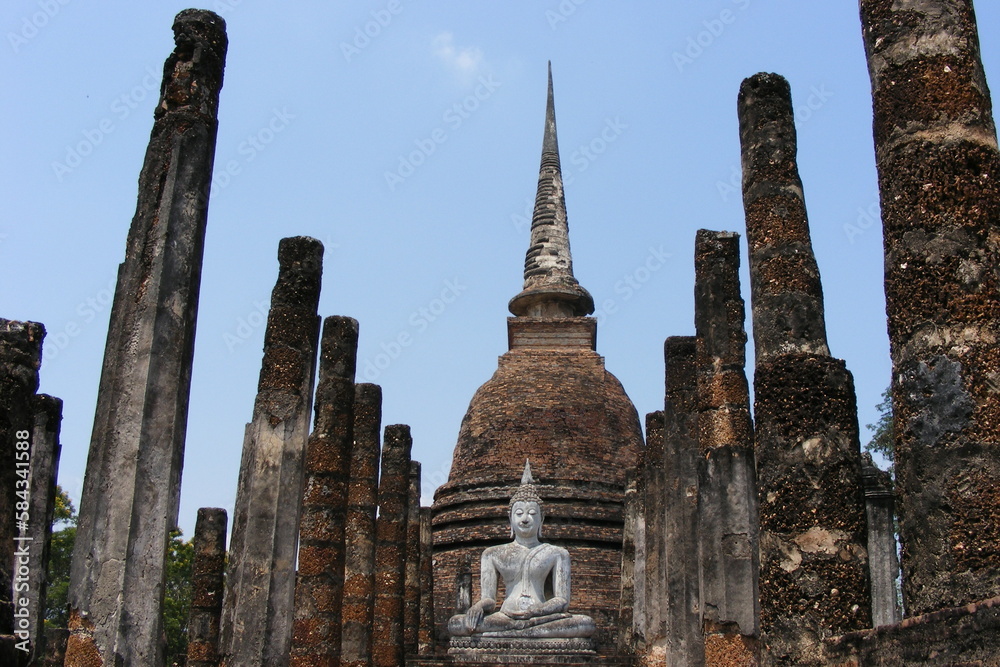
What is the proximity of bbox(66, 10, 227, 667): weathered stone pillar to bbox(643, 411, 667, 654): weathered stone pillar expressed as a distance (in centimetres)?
755

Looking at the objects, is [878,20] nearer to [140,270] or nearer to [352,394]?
[140,270]

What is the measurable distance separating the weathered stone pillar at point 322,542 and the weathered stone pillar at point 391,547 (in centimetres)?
347

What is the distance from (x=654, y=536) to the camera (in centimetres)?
1384

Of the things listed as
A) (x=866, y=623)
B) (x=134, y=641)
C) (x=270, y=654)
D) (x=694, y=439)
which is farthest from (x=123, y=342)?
(x=694, y=439)

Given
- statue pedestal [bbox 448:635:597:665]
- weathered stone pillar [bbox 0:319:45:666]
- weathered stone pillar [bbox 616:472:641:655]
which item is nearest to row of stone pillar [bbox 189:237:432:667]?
statue pedestal [bbox 448:635:597:665]

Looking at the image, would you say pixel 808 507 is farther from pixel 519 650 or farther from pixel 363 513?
pixel 519 650

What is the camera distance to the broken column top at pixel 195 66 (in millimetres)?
7547

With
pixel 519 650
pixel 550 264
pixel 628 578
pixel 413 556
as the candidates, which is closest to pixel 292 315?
pixel 519 650

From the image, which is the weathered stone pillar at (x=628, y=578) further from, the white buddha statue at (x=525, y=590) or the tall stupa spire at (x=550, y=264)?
the tall stupa spire at (x=550, y=264)

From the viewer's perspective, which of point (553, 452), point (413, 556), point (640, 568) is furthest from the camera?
point (553, 452)

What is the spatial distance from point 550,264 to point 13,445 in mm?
22949

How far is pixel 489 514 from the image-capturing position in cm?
2227

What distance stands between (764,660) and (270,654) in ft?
15.7

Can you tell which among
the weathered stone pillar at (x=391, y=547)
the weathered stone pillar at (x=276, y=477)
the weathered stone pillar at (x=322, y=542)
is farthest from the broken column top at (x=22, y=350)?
the weathered stone pillar at (x=391, y=547)
